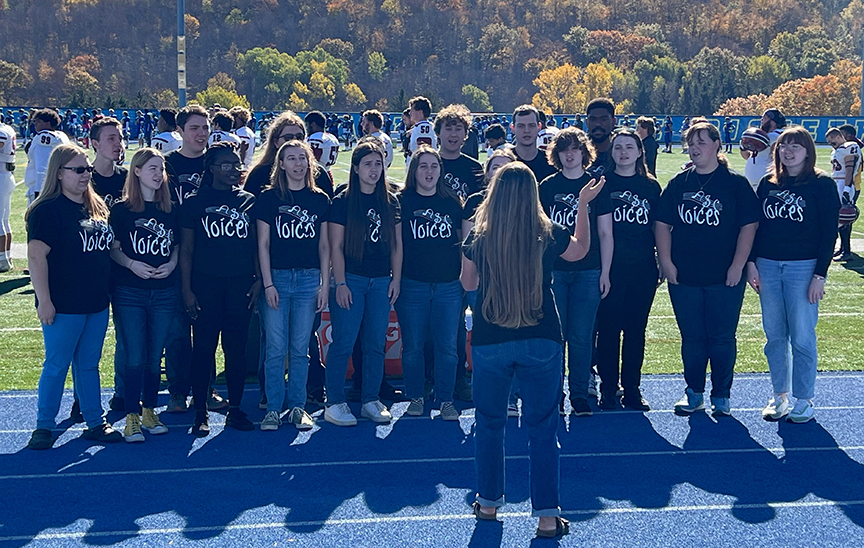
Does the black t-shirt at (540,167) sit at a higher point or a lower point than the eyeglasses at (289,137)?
lower

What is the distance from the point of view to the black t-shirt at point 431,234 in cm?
620

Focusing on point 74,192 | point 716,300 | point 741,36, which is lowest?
point 716,300

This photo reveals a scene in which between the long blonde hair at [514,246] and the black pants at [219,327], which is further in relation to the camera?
the black pants at [219,327]

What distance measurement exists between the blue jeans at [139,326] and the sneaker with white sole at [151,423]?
12cm

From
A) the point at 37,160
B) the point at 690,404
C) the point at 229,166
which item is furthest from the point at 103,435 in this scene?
the point at 37,160

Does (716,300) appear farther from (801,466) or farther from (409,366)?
(409,366)

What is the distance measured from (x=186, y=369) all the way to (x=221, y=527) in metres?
2.05

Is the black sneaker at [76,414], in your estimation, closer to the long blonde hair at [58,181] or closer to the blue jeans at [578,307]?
the long blonde hair at [58,181]

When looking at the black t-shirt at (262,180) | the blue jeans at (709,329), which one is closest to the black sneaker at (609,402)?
the blue jeans at (709,329)

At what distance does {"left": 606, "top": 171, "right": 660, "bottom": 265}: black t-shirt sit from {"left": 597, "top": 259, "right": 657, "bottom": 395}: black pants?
0.09 m

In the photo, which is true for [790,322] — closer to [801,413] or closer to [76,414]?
[801,413]

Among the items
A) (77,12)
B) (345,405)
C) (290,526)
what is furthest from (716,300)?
(77,12)

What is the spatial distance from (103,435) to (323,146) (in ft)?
11.9

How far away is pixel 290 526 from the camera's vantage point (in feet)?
15.8
